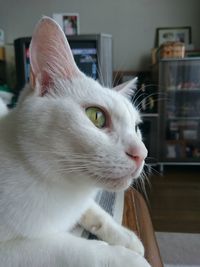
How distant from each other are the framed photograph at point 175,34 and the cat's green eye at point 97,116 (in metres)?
2.49

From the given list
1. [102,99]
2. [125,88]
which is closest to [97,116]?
[102,99]

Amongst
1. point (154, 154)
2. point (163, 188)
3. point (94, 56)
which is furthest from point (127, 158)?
point (154, 154)

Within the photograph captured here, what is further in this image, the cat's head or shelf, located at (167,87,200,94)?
shelf, located at (167,87,200,94)

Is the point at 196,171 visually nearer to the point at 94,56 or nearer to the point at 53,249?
the point at 94,56

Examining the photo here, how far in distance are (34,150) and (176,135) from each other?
2.29m

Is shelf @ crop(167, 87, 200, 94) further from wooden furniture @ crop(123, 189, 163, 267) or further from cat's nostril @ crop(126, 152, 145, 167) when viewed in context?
cat's nostril @ crop(126, 152, 145, 167)

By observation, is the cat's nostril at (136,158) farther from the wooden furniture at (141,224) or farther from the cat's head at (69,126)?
the wooden furniture at (141,224)

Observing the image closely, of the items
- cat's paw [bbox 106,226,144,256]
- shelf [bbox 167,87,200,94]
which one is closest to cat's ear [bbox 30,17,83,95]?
cat's paw [bbox 106,226,144,256]

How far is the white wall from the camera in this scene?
267cm

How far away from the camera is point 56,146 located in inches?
15.4

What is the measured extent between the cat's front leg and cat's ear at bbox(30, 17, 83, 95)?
0.26 metres

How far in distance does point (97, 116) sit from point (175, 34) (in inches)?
101

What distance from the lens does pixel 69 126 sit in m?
0.40

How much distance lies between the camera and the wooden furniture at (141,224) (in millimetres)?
514
